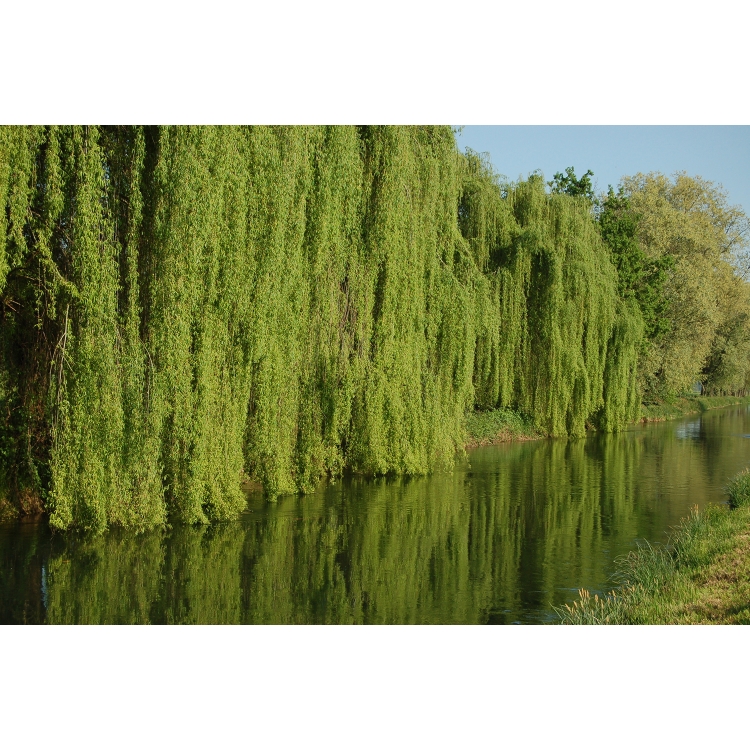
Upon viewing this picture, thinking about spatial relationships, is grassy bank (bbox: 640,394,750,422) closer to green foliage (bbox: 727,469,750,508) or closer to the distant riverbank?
the distant riverbank

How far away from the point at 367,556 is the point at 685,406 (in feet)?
96.9

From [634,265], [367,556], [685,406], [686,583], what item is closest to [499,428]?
[634,265]

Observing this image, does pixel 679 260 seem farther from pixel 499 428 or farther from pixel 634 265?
pixel 499 428

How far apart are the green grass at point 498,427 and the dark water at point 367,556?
18.3 ft

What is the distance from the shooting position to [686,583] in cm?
705

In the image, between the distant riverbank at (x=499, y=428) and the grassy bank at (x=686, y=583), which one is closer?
the grassy bank at (x=686, y=583)

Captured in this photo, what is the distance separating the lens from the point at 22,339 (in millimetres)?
9586

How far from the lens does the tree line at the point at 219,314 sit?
27.4ft

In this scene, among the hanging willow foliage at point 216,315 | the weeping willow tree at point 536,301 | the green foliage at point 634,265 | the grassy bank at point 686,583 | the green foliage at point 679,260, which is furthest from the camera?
the green foliage at point 679,260

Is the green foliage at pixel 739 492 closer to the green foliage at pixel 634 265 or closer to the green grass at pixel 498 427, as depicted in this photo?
the green grass at pixel 498 427

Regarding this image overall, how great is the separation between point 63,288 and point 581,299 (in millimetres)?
15562

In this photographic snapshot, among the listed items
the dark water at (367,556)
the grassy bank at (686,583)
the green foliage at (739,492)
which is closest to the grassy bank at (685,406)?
the green foliage at (739,492)

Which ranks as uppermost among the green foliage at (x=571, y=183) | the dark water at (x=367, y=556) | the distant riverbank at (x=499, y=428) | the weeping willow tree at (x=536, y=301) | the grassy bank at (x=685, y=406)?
the green foliage at (x=571, y=183)

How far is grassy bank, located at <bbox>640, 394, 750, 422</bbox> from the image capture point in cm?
3006
